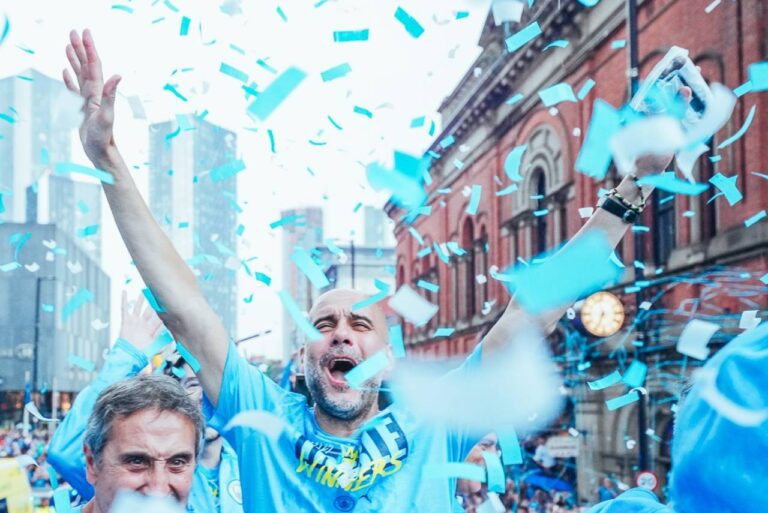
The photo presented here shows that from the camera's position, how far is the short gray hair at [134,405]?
2.43 metres

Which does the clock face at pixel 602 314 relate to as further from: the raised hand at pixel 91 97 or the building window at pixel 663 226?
the raised hand at pixel 91 97

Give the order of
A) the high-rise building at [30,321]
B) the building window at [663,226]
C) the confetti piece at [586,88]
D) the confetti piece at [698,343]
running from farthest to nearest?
the high-rise building at [30,321]
the building window at [663,226]
the confetti piece at [586,88]
the confetti piece at [698,343]

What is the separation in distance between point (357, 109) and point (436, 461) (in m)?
1.80

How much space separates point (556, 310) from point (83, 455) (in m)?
1.76

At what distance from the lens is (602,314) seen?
497 inches

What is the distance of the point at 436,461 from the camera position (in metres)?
2.68

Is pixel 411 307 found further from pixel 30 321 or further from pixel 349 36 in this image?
pixel 30 321

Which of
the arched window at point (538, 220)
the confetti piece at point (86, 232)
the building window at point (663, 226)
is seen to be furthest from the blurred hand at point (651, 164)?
the arched window at point (538, 220)

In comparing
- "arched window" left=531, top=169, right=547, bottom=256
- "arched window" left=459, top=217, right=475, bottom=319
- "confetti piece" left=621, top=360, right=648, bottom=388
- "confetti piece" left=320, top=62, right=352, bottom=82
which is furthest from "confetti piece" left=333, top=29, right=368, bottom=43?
"arched window" left=459, top=217, right=475, bottom=319

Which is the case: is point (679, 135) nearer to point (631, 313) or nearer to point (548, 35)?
point (631, 313)

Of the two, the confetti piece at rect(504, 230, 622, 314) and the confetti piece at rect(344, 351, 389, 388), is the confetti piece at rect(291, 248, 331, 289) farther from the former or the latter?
the confetti piece at rect(504, 230, 622, 314)

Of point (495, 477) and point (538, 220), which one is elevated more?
point (538, 220)

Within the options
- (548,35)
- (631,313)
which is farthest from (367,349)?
(548,35)

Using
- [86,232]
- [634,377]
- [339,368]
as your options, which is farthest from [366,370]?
[634,377]
